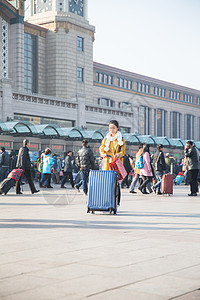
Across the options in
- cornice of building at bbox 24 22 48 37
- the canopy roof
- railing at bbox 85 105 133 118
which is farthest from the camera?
cornice of building at bbox 24 22 48 37

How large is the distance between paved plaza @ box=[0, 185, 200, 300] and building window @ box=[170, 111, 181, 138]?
77821mm

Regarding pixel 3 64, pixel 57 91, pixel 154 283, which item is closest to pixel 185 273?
pixel 154 283

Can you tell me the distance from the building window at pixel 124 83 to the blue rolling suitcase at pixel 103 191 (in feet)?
212

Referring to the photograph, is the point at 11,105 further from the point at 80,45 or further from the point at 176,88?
the point at 176,88

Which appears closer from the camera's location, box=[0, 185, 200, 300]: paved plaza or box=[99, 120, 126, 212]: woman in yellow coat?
box=[0, 185, 200, 300]: paved plaza

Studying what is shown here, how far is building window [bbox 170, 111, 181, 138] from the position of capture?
85.9 m

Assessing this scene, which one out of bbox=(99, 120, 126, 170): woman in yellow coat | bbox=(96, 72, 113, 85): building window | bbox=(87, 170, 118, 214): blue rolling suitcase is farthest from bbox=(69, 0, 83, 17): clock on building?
bbox=(87, 170, 118, 214): blue rolling suitcase

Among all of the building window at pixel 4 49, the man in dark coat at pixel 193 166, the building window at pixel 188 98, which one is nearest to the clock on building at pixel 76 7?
the building window at pixel 4 49

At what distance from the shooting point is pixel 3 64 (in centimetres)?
5188

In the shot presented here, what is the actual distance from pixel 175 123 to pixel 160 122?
15.7 feet

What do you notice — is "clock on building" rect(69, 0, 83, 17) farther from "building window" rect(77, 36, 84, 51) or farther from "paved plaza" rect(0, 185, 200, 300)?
"paved plaza" rect(0, 185, 200, 300)

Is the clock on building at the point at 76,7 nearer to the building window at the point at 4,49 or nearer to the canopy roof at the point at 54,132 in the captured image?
the building window at the point at 4,49

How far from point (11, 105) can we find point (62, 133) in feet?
29.6

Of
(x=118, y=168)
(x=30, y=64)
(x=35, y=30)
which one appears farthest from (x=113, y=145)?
(x=35, y=30)
